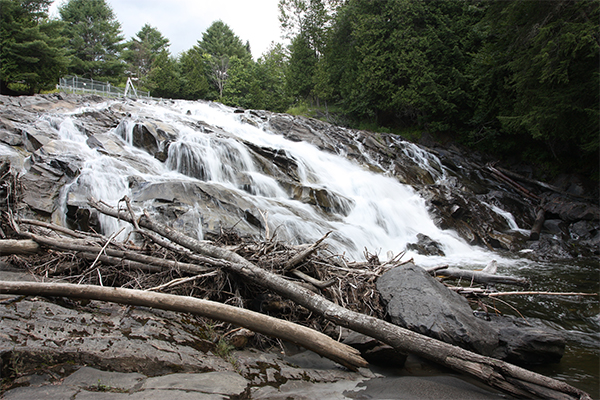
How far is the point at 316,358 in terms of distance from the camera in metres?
3.25

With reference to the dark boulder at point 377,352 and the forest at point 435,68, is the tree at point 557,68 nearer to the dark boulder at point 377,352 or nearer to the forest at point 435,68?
the forest at point 435,68

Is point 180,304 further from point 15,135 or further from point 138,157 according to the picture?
point 15,135

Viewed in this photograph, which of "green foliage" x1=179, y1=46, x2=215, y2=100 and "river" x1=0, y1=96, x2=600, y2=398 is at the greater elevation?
"green foliage" x1=179, y1=46, x2=215, y2=100

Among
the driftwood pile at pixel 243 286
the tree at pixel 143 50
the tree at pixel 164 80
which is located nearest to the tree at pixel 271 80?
the tree at pixel 164 80

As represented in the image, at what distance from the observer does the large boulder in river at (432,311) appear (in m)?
3.43

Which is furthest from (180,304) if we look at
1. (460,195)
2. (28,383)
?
(460,195)

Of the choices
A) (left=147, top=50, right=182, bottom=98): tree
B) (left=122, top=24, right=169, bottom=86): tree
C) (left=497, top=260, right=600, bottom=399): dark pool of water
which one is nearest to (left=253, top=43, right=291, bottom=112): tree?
(left=147, top=50, right=182, bottom=98): tree

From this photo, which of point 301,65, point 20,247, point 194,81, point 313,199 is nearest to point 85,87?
point 194,81

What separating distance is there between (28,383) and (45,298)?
1124 millimetres

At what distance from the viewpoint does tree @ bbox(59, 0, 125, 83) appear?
126 feet

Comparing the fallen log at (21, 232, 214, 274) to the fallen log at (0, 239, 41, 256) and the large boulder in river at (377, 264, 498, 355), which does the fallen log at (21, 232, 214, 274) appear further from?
the large boulder in river at (377, 264, 498, 355)

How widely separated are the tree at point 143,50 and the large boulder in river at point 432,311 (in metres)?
53.1

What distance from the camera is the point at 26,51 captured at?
21750 mm

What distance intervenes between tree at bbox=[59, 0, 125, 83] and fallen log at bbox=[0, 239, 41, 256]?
42322 millimetres
